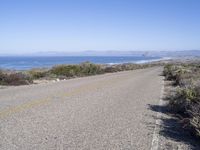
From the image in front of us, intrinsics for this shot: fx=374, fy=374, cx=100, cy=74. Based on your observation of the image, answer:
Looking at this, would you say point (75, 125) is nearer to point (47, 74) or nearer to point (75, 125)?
point (75, 125)

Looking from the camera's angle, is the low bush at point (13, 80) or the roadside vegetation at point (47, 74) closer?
the low bush at point (13, 80)

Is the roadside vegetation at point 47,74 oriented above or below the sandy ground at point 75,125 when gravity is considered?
below

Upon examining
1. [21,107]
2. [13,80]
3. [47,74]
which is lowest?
[47,74]

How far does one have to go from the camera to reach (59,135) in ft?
27.5

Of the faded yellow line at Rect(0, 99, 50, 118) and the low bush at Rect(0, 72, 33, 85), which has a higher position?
the faded yellow line at Rect(0, 99, 50, 118)

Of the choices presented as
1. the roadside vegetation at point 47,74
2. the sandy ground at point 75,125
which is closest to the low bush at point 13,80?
the roadside vegetation at point 47,74

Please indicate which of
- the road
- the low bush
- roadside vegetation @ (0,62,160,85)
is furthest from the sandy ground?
roadside vegetation @ (0,62,160,85)

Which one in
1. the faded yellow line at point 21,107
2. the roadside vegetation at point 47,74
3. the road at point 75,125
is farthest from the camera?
A: the roadside vegetation at point 47,74

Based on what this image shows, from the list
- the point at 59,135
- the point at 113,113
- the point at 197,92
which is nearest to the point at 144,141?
the point at 59,135

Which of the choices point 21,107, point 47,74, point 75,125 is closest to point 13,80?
point 47,74

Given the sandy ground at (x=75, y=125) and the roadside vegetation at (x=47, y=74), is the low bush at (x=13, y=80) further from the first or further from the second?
the sandy ground at (x=75, y=125)

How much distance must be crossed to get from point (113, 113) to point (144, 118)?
124 cm

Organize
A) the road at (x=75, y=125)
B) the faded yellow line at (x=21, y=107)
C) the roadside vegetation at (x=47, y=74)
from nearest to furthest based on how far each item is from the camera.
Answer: the road at (x=75, y=125), the faded yellow line at (x=21, y=107), the roadside vegetation at (x=47, y=74)

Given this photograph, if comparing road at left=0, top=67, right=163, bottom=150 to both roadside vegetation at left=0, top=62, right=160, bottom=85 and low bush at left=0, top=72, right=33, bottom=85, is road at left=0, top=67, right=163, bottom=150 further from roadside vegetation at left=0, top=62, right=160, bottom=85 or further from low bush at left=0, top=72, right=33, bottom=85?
roadside vegetation at left=0, top=62, right=160, bottom=85
